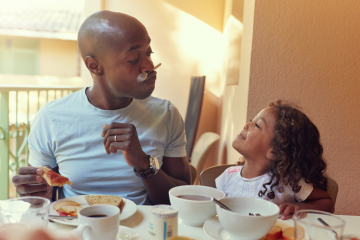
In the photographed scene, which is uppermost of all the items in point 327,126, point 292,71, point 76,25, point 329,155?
point 76,25

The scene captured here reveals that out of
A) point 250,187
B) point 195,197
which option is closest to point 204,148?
point 250,187

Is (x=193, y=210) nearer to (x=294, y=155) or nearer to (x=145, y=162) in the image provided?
(x=145, y=162)

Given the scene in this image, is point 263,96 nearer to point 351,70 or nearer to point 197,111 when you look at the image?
point 351,70

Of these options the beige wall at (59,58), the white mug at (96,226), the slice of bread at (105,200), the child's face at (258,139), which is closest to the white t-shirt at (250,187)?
the child's face at (258,139)

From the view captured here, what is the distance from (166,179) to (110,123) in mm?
336

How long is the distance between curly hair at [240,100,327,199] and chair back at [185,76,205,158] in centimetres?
187

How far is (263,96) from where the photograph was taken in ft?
6.50

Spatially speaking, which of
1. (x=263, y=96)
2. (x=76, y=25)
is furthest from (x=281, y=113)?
(x=76, y=25)

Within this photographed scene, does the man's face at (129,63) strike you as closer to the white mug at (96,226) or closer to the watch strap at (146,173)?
the watch strap at (146,173)

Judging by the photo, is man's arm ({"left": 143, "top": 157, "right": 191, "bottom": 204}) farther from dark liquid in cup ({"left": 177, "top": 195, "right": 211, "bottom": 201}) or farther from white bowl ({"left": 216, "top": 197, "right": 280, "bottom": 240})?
white bowl ({"left": 216, "top": 197, "right": 280, "bottom": 240})

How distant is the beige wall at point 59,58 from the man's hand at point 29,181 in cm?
581

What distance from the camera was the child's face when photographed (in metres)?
1.42

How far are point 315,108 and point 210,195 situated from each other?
1311mm

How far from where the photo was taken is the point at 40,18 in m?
6.42
